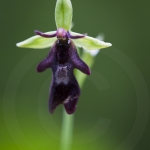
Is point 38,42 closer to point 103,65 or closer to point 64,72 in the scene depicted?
point 64,72

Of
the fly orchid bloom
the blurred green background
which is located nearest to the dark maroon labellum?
the fly orchid bloom

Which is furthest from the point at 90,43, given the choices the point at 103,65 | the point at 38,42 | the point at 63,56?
the point at 103,65

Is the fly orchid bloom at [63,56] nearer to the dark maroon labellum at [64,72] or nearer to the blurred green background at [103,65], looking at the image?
the dark maroon labellum at [64,72]

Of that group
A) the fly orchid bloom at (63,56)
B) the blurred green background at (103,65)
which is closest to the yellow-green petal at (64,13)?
the fly orchid bloom at (63,56)

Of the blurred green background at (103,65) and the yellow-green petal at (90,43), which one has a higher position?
the blurred green background at (103,65)

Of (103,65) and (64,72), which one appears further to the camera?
(103,65)

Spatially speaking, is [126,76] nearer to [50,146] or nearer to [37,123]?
[37,123]
